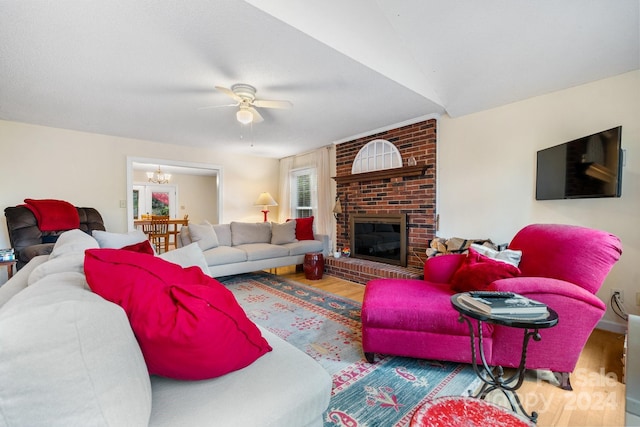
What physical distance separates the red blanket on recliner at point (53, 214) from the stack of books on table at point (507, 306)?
441 centimetres

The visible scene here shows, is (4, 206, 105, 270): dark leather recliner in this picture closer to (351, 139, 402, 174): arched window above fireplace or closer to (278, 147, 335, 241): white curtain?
(278, 147, 335, 241): white curtain

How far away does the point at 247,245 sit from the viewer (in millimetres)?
4309

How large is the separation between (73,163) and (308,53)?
395 cm

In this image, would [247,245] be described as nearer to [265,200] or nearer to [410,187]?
[265,200]

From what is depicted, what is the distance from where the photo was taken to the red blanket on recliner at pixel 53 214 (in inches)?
129

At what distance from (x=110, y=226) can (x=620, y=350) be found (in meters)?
5.92

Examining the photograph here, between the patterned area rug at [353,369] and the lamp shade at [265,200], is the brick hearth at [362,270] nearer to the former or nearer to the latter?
the patterned area rug at [353,369]

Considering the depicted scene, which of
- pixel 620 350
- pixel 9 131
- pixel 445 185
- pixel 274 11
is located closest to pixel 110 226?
pixel 9 131

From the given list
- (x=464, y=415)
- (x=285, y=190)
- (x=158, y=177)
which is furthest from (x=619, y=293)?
(x=158, y=177)

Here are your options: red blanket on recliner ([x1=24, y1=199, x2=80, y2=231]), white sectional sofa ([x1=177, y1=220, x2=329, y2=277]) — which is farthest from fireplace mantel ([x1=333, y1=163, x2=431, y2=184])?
red blanket on recliner ([x1=24, y1=199, x2=80, y2=231])

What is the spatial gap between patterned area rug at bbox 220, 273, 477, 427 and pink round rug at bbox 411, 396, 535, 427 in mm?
585

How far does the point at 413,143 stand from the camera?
3600 mm

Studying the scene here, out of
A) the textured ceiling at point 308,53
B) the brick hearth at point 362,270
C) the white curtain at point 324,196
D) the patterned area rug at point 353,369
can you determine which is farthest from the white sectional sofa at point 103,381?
the white curtain at point 324,196

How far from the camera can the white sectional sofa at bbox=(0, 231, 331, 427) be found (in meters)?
0.53
